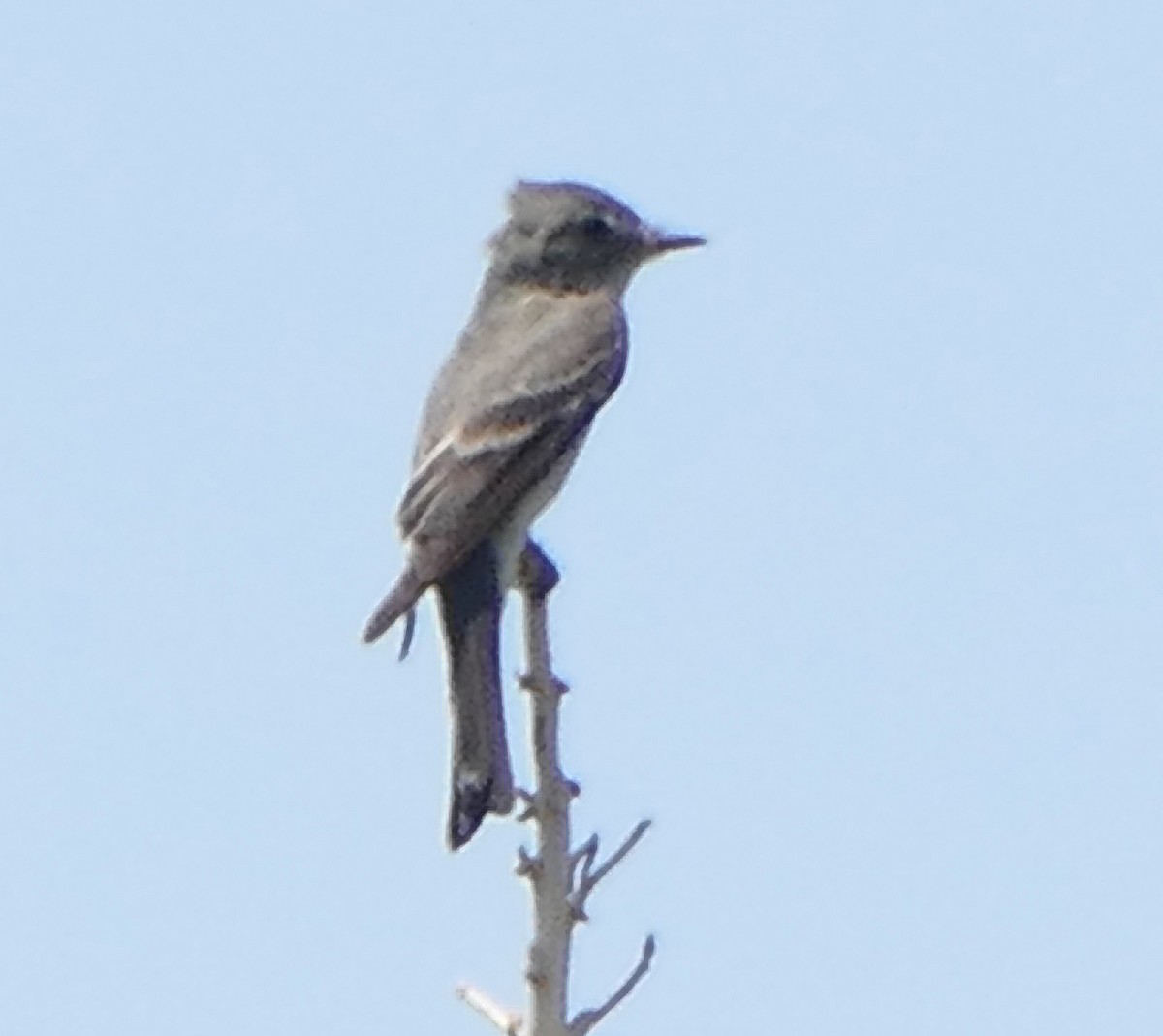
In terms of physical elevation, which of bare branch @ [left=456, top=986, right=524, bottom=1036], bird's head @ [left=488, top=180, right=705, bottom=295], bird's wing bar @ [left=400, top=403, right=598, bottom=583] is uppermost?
bird's head @ [left=488, top=180, right=705, bottom=295]

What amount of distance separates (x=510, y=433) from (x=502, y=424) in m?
0.05

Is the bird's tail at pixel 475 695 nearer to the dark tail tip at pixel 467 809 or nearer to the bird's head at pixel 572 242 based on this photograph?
the dark tail tip at pixel 467 809

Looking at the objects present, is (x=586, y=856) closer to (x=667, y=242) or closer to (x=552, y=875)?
(x=552, y=875)

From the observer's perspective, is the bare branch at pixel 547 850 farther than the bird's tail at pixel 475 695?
No

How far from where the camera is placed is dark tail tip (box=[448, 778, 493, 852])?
9.16 m

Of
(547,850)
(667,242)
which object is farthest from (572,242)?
(547,850)

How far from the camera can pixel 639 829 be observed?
306 inches

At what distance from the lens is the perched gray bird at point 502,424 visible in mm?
9766

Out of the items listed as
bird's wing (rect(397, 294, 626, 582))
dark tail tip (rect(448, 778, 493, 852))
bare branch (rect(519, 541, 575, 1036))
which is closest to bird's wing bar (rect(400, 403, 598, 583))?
bird's wing (rect(397, 294, 626, 582))

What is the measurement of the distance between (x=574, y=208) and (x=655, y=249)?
1.23 ft

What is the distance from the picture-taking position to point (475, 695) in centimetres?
984

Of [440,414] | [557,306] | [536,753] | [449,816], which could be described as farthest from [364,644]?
[557,306]

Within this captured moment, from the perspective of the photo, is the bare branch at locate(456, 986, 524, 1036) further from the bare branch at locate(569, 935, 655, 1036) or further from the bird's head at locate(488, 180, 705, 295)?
the bird's head at locate(488, 180, 705, 295)

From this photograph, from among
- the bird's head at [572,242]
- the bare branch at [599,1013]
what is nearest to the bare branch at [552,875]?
the bare branch at [599,1013]
